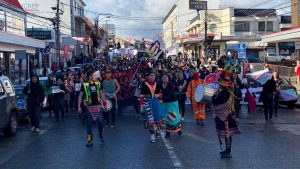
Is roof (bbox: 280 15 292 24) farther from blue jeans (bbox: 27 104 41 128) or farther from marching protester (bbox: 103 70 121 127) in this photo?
blue jeans (bbox: 27 104 41 128)

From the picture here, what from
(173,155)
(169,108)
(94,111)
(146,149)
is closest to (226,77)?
(173,155)

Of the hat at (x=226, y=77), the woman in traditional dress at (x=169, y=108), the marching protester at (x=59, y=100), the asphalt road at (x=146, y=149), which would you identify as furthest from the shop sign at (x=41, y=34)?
the hat at (x=226, y=77)

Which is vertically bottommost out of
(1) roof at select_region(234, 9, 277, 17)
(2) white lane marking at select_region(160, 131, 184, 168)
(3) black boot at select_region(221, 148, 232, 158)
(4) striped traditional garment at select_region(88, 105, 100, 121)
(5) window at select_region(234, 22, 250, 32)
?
(2) white lane marking at select_region(160, 131, 184, 168)

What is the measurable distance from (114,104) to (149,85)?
3502mm

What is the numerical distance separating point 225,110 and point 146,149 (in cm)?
200

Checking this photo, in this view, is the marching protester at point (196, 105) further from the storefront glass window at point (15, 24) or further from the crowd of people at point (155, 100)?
the storefront glass window at point (15, 24)

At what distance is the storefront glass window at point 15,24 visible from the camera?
124 feet

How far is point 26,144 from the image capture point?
450 inches

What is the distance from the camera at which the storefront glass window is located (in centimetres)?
3781

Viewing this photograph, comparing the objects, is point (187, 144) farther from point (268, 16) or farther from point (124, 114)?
point (268, 16)

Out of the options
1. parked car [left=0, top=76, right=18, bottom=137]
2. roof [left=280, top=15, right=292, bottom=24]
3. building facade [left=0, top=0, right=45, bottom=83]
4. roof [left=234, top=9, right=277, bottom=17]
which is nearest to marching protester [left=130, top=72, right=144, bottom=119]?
parked car [left=0, top=76, right=18, bottom=137]

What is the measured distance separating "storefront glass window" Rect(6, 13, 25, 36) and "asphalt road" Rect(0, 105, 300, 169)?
2506cm

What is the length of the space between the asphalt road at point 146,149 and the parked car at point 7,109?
0.96 feet

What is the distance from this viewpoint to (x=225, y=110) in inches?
355
